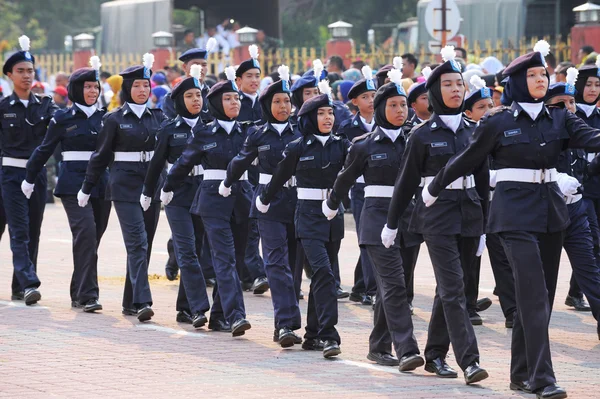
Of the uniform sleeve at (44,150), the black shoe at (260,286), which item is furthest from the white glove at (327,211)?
the black shoe at (260,286)

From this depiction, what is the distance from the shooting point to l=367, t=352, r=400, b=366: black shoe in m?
10.2

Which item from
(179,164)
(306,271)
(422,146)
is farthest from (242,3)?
(422,146)

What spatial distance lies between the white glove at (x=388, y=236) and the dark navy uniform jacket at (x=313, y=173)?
39.5 inches

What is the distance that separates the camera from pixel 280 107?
11516mm

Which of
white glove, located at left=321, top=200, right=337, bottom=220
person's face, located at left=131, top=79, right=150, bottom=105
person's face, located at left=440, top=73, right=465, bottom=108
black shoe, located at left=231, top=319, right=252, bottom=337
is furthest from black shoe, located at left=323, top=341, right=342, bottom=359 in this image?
person's face, located at left=131, top=79, right=150, bottom=105

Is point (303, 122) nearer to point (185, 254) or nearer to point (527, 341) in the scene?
point (185, 254)

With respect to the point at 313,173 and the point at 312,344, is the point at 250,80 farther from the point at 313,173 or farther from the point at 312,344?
the point at 312,344

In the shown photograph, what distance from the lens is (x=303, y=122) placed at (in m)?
11.0

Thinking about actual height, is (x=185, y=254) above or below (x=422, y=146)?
below

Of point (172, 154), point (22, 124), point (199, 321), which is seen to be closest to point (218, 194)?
point (172, 154)

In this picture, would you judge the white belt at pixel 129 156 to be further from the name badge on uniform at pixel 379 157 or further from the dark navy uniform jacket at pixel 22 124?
the name badge on uniform at pixel 379 157

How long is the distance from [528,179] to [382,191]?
1.44 m

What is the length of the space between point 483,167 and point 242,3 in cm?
2560

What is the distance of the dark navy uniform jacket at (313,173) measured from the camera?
10.8 meters
